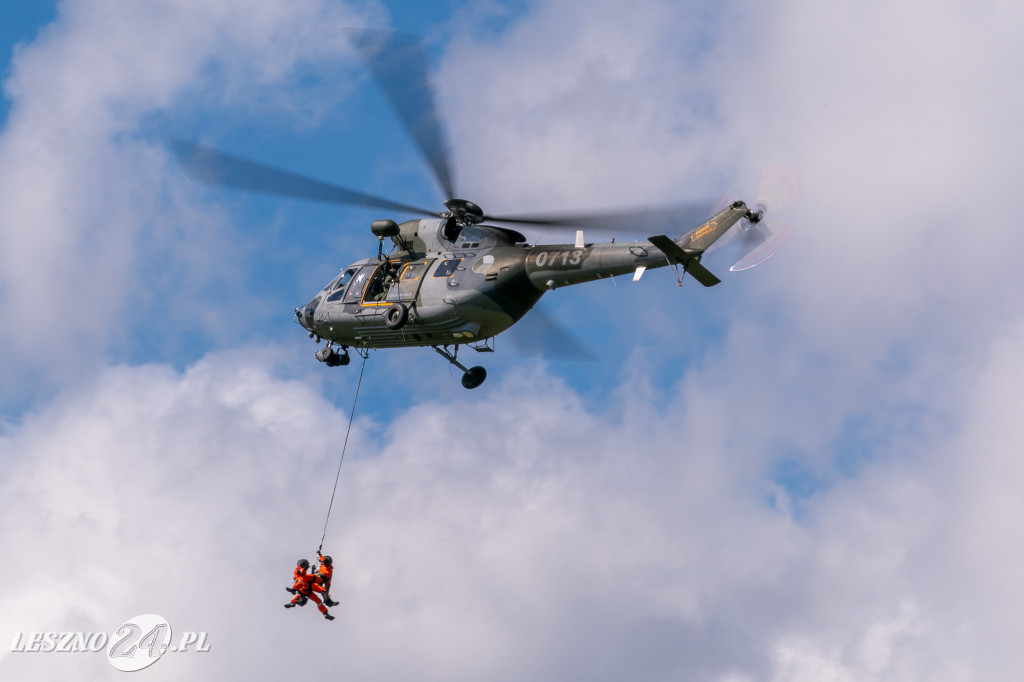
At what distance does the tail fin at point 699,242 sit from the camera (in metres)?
36.2

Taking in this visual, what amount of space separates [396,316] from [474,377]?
10.5 ft

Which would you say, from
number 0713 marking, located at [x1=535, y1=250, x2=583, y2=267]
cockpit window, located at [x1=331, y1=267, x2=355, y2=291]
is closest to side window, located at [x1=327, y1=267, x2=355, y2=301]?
cockpit window, located at [x1=331, y1=267, x2=355, y2=291]

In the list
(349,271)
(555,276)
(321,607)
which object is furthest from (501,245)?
(321,607)

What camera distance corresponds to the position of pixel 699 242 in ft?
122

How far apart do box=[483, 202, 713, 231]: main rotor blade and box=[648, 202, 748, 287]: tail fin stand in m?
0.40

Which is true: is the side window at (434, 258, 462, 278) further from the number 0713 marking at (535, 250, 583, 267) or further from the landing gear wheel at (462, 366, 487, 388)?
the landing gear wheel at (462, 366, 487, 388)

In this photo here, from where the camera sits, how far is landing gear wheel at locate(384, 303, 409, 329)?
132 ft

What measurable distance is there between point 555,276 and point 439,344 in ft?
14.6

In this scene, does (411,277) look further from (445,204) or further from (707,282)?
(707,282)

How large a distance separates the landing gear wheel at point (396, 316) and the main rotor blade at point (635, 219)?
16.0 feet

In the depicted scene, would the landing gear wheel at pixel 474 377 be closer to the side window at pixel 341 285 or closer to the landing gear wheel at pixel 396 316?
the landing gear wheel at pixel 396 316

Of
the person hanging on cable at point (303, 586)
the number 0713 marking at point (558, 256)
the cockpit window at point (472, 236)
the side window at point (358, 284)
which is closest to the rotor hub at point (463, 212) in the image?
the cockpit window at point (472, 236)

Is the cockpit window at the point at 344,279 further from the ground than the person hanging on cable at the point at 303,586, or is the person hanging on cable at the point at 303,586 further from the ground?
the cockpit window at the point at 344,279

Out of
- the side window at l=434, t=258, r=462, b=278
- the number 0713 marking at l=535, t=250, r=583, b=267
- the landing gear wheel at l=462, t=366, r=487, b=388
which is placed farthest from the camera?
the landing gear wheel at l=462, t=366, r=487, b=388
